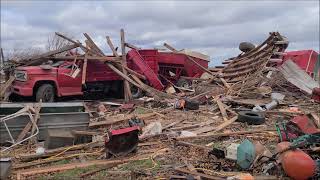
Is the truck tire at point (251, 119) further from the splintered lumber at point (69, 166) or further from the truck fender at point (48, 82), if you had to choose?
the truck fender at point (48, 82)

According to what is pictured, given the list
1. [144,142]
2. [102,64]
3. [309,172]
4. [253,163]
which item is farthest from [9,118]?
[102,64]

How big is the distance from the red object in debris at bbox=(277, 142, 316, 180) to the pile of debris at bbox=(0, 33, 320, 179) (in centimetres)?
2

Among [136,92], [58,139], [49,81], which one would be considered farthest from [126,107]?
[58,139]

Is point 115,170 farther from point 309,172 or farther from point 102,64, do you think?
point 102,64

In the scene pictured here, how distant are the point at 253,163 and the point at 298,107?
25.7 feet

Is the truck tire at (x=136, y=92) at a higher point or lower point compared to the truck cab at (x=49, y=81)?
lower

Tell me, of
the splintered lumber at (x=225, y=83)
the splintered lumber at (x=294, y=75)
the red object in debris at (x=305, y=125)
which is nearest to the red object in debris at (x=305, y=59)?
the splintered lumber at (x=294, y=75)

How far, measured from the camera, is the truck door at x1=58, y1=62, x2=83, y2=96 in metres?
15.2

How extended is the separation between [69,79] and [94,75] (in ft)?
4.73

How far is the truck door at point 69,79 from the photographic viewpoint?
50.0 feet

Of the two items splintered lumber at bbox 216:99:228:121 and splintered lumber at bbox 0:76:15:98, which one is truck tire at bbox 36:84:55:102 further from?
splintered lumber at bbox 216:99:228:121

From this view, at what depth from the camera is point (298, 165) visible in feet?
21.4

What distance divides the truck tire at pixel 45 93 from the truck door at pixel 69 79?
15.1 inches

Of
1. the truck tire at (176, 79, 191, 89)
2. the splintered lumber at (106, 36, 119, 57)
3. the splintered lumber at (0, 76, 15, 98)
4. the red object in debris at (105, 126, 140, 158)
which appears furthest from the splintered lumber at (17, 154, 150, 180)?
the truck tire at (176, 79, 191, 89)
